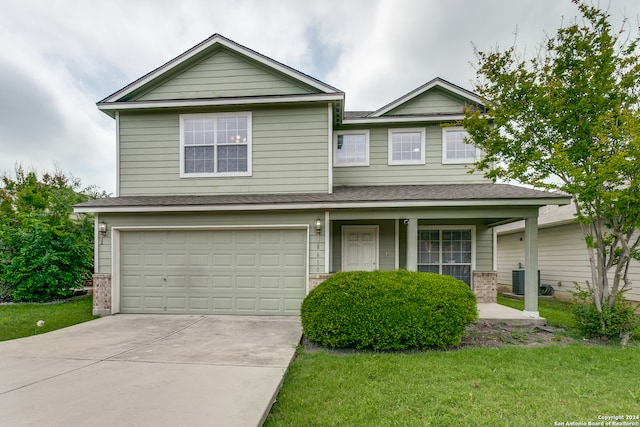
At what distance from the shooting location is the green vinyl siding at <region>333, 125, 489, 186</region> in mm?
9234

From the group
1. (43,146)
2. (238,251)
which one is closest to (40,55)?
(43,146)

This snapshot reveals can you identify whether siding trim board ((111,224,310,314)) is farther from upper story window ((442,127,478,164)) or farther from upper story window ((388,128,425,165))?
upper story window ((442,127,478,164))

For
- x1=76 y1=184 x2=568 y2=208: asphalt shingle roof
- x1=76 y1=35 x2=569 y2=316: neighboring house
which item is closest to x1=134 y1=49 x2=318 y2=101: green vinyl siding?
x1=76 y1=35 x2=569 y2=316: neighboring house

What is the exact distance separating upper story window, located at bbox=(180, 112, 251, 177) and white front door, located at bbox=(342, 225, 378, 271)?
357 cm

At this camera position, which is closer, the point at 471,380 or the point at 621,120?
the point at 471,380

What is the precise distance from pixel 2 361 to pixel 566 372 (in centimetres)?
819

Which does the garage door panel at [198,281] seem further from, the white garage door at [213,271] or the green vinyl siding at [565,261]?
the green vinyl siding at [565,261]

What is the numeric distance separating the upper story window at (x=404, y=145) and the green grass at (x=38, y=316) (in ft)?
30.5

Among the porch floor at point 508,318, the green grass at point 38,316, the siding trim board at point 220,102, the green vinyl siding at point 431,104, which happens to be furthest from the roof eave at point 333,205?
the green vinyl siding at point 431,104

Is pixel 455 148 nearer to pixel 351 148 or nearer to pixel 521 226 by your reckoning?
pixel 351 148

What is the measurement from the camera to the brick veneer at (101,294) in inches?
303

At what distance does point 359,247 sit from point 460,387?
18.4ft

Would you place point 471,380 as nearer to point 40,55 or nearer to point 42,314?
point 42,314

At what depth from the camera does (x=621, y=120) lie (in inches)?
212
